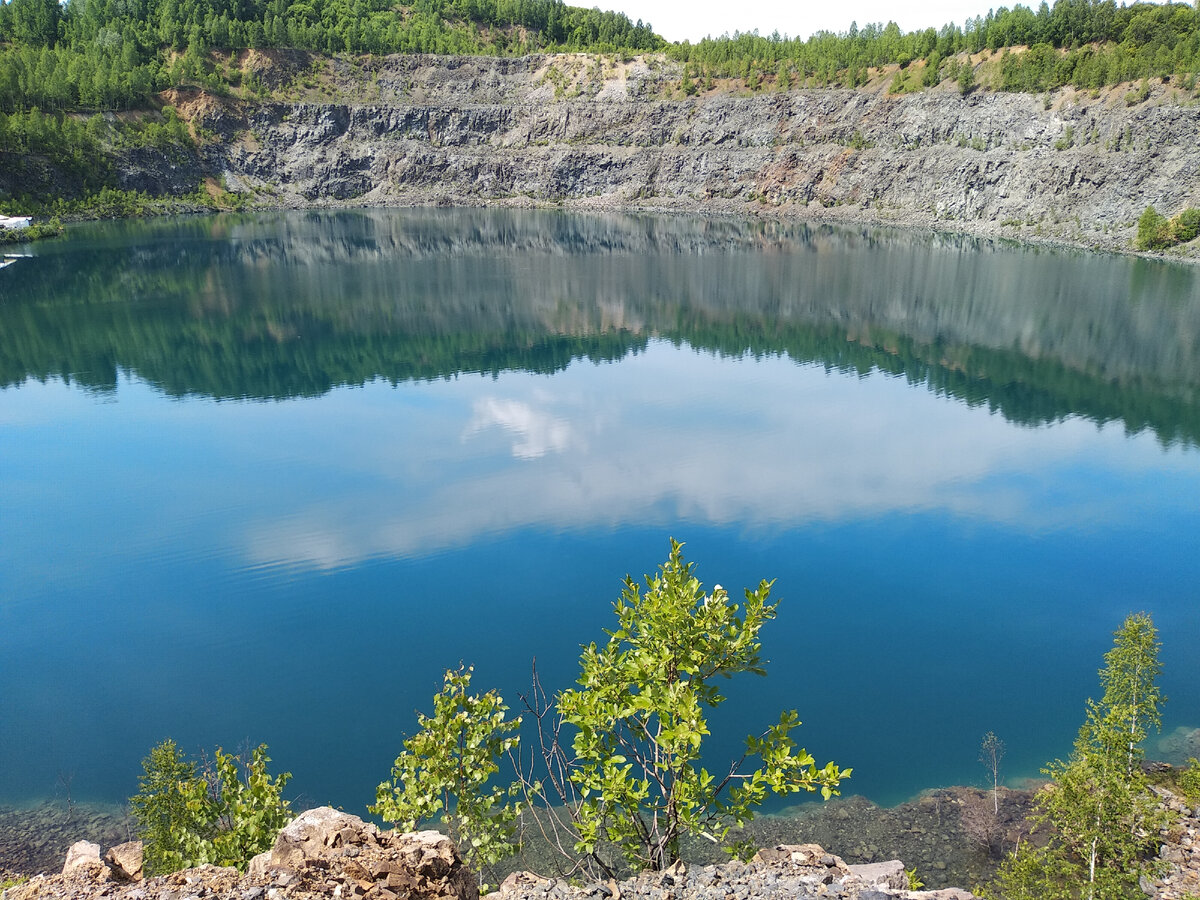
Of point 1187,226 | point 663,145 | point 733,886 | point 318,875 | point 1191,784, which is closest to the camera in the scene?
point 318,875

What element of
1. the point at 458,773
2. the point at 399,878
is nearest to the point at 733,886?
the point at 458,773

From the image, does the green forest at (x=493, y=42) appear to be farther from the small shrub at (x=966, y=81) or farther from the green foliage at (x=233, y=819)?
the green foliage at (x=233, y=819)

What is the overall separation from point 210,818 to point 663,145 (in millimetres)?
123715

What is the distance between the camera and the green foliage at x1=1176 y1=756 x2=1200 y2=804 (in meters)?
15.3

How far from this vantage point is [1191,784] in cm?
1548

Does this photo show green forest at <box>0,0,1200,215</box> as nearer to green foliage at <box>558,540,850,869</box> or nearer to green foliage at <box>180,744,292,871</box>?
green foliage at <box>558,540,850,869</box>

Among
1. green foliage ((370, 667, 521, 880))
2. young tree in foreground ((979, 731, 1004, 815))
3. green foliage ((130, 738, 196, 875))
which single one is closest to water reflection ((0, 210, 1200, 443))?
young tree in foreground ((979, 731, 1004, 815))

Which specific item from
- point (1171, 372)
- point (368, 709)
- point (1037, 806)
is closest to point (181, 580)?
point (368, 709)

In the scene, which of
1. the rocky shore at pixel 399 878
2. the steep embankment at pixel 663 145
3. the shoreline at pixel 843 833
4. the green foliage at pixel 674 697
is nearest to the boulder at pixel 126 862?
the rocky shore at pixel 399 878

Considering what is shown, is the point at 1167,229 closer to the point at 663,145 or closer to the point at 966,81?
the point at 966,81

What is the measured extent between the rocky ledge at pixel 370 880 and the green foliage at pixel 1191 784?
8064 millimetres

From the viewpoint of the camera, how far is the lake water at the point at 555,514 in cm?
1980

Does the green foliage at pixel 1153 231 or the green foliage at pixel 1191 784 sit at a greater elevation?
the green foliage at pixel 1153 231

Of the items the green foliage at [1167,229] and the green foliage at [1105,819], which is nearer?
the green foliage at [1105,819]
